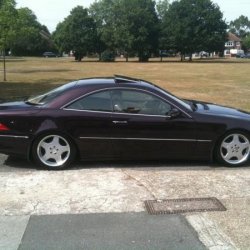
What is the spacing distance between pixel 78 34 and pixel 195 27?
2008 centimetres

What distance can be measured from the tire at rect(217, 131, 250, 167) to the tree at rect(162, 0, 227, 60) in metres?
71.8

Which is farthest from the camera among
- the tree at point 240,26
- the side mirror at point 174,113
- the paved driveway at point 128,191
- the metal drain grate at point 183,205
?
the tree at point 240,26

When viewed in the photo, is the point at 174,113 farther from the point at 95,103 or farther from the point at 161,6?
the point at 161,6

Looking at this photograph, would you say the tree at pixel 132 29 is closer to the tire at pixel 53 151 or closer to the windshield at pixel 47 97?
the windshield at pixel 47 97

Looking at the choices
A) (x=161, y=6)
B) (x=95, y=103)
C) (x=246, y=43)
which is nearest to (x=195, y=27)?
(x=161, y=6)

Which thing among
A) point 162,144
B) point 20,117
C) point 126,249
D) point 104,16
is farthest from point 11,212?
point 104,16

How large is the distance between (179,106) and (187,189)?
153 cm

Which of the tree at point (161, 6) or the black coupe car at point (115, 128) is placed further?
the tree at point (161, 6)

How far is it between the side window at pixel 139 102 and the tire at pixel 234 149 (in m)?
1.04

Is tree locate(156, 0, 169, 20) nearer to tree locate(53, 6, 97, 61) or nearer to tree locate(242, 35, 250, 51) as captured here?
tree locate(53, 6, 97, 61)

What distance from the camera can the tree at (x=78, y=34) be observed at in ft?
273

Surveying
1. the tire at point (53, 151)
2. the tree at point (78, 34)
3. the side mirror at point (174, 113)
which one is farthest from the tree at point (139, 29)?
the tire at point (53, 151)

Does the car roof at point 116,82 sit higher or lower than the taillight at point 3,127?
higher

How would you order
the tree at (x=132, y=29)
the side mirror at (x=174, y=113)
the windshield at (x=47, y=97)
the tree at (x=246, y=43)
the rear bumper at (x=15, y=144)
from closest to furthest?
the rear bumper at (x=15, y=144), the side mirror at (x=174, y=113), the windshield at (x=47, y=97), the tree at (x=132, y=29), the tree at (x=246, y=43)
